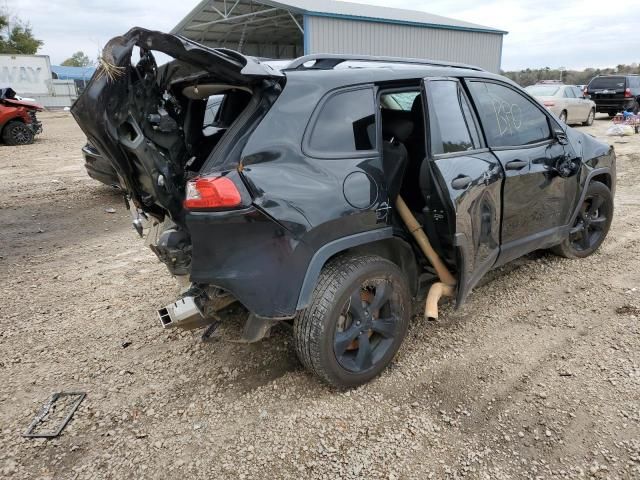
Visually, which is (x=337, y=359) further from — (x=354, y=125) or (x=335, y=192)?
(x=354, y=125)

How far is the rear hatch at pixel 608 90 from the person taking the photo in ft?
64.5

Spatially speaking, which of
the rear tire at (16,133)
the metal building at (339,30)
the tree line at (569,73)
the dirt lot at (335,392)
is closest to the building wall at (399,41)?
the metal building at (339,30)

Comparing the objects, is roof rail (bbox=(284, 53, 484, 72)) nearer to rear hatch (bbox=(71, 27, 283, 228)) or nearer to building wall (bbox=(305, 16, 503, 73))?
rear hatch (bbox=(71, 27, 283, 228))

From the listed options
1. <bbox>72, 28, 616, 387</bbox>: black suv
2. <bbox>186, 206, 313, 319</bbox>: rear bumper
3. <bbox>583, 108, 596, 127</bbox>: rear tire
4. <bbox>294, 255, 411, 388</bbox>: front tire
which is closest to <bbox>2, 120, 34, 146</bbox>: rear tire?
<bbox>72, 28, 616, 387</bbox>: black suv

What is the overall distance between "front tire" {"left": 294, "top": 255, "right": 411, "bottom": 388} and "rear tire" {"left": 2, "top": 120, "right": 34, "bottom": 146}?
14.3m

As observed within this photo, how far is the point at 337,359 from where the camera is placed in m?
2.77

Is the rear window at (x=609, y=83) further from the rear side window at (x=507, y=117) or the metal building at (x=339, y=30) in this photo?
the rear side window at (x=507, y=117)

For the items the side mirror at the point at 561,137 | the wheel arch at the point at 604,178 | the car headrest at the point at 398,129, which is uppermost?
the car headrest at the point at 398,129

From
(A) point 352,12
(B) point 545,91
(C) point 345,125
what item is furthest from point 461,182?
(A) point 352,12

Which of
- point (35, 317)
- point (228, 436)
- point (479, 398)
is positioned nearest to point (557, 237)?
point (479, 398)

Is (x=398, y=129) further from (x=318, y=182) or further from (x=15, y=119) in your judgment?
(x=15, y=119)

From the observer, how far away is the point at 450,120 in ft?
10.5

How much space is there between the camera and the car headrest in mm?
3312

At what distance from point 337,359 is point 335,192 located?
957mm
